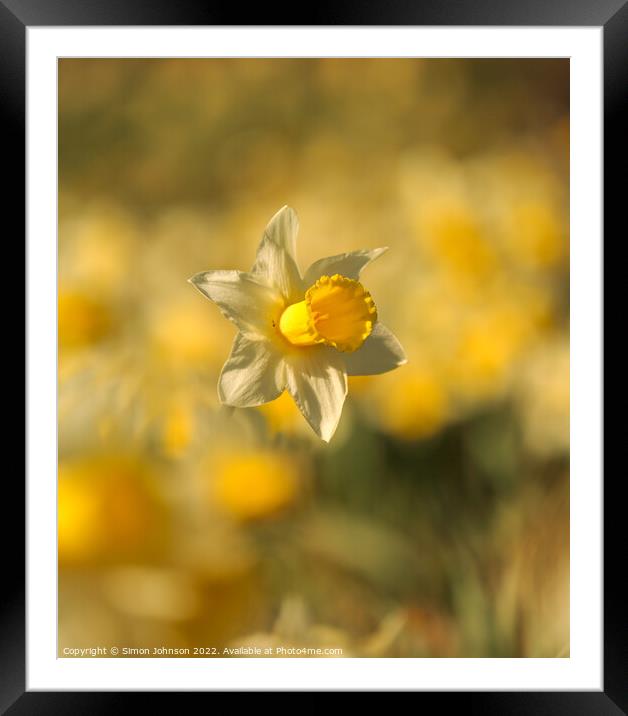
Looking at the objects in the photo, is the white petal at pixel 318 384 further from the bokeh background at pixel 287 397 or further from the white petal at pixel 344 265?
the white petal at pixel 344 265

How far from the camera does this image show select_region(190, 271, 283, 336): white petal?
4.12 ft

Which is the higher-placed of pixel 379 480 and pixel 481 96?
pixel 481 96

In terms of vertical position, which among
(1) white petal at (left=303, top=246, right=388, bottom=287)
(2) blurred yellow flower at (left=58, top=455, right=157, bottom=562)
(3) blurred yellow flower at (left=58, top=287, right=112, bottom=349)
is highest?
(1) white petal at (left=303, top=246, right=388, bottom=287)

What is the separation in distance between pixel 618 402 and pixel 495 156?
539 millimetres

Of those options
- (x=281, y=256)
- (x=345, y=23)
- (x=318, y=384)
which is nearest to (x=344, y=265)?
(x=281, y=256)

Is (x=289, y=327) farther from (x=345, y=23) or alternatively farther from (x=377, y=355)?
(x=345, y=23)

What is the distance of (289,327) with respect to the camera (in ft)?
4.08

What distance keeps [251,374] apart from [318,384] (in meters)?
0.13

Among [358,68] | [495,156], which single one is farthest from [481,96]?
[358,68]

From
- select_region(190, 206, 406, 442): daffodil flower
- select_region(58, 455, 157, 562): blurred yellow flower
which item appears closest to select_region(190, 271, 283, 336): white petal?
select_region(190, 206, 406, 442): daffodil flower

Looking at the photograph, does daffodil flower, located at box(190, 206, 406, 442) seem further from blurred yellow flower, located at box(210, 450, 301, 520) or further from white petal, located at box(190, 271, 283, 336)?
blurred yellow flower, located at box(210, 450, 301, 520)

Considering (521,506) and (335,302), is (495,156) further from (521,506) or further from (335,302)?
(521,506)

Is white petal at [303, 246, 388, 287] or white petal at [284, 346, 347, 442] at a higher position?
white petal at [303, 246, 388, 287]

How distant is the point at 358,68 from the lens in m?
1.29
